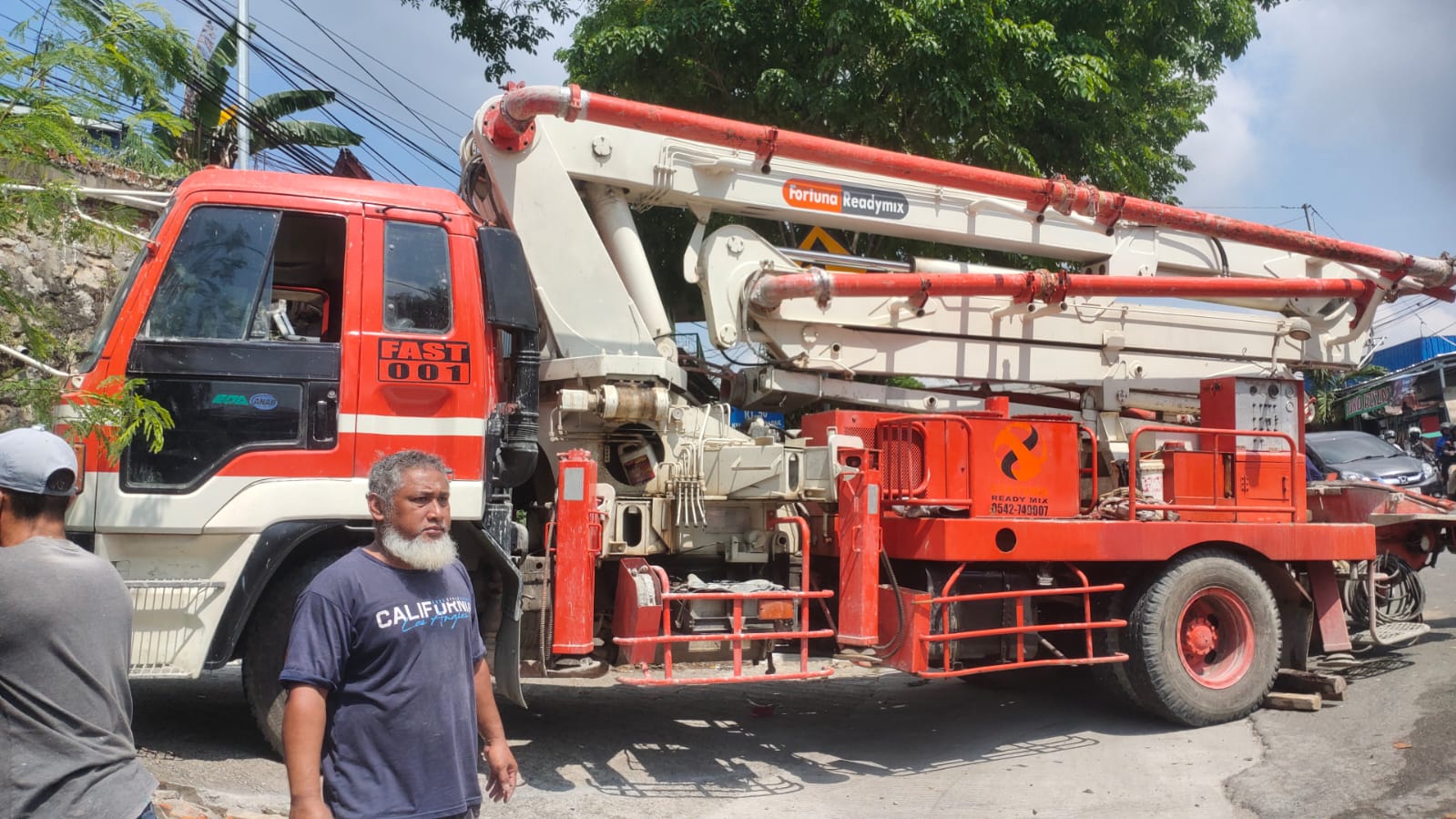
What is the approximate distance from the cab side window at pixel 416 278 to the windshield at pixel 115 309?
39.8 inches

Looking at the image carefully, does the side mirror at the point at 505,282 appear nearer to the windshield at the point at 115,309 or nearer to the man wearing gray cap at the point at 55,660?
the windshield at the point at 115,309

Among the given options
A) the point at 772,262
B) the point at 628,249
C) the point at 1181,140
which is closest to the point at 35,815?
the point at 628,249

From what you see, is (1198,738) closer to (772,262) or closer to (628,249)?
(772,262)

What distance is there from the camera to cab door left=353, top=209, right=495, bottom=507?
17.3 feet

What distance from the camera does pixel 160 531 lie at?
500 centimetres

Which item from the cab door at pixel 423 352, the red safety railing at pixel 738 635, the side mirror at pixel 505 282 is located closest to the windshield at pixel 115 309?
the cab door at pixel 423 352

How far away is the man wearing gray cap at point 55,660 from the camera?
239 cm

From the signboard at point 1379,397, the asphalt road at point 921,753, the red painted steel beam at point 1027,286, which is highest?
the signboard at point 1379,397

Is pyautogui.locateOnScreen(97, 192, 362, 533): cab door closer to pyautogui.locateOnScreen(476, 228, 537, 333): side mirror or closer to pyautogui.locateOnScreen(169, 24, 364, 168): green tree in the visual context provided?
pyautogui.locateOnScreen(476, 228, 537, 333): side mirror

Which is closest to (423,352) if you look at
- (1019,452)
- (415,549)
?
(415,549)

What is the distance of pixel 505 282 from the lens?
217 inches

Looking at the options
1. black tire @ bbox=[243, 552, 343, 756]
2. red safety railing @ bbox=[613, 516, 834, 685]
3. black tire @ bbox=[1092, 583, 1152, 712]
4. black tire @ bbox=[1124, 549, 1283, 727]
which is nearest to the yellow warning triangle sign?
red safety railing @ bbox=[613, 516, 834, 685]

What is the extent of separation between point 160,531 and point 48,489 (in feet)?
8.74

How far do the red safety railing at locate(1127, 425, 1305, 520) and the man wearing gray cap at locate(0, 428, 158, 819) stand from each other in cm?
539
